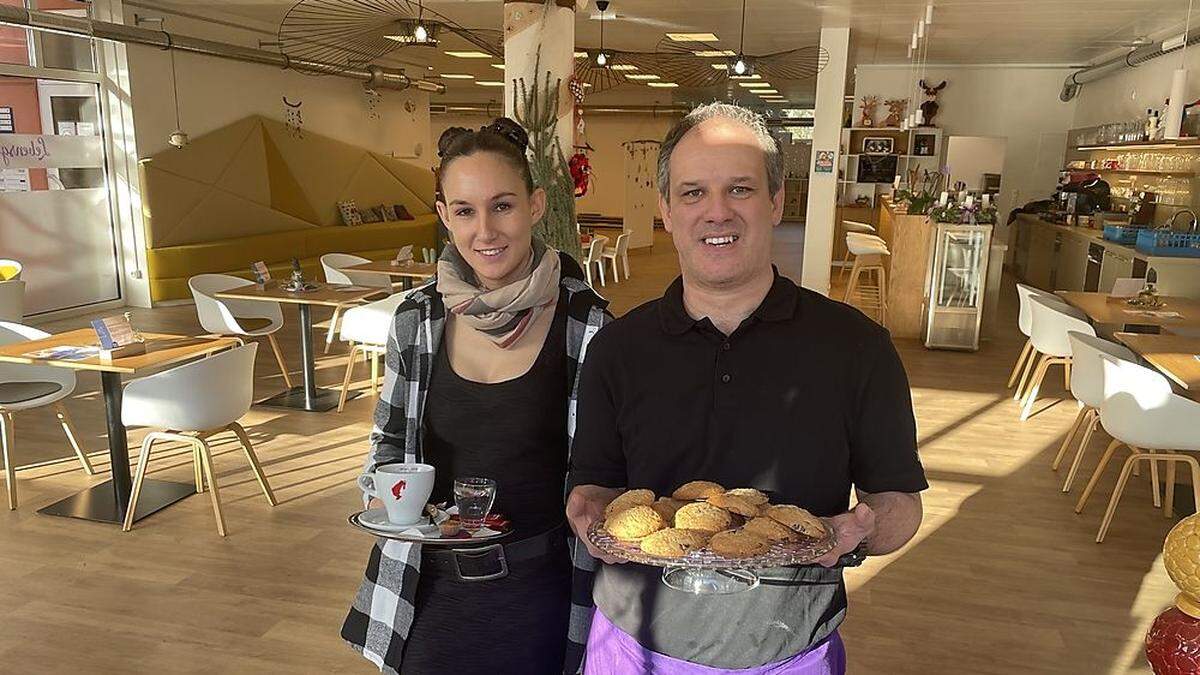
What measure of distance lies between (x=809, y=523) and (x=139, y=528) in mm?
4161

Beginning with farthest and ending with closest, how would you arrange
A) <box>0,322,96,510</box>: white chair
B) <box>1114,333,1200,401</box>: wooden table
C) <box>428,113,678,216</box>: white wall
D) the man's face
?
1. <box>428,113,678,216</box>: white wall
2. <box>0,322,96,510</box>: white chair
3. <box>1114,333,1200,401</box>: wooden table
4. the man's face

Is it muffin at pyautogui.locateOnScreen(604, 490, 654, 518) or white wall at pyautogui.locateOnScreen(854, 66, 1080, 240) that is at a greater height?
white wall at pyautogui.locateOnScreen(854, 66, 1080, 240)

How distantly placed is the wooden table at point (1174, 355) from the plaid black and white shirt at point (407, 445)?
317 cm

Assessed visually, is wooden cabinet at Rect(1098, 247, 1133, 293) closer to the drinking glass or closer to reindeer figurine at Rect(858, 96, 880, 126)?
reindeer figurine at Rect(858, 96, 880, 126)

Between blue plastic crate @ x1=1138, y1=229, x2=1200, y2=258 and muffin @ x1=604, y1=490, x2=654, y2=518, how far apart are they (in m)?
8.71

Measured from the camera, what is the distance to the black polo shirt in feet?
4.58

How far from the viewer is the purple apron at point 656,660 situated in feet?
4.56

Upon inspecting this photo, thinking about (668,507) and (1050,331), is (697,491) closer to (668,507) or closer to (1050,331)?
(668,507)

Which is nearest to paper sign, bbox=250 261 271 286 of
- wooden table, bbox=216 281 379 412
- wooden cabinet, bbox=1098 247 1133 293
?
wooden table, bbox=216 281 379 412

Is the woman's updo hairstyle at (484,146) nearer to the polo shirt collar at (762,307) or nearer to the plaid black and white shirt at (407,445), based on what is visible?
the plaid black and white shirt at (407,445)

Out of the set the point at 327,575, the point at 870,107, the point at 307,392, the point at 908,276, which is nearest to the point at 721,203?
the point at 327,575

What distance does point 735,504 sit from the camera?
4.26 feet

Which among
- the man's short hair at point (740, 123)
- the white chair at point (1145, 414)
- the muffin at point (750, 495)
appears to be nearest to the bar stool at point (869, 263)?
the white chair at point (1145, 414)

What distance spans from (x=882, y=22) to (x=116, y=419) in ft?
29.8
